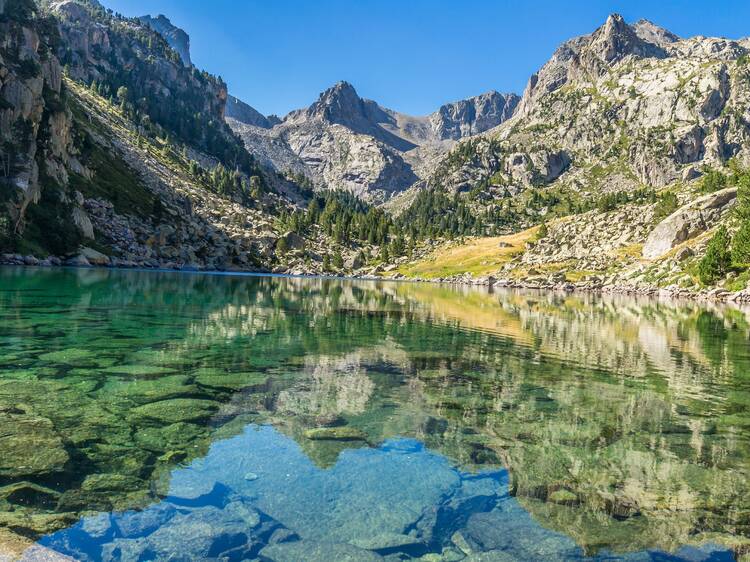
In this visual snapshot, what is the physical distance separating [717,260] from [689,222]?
41149mm

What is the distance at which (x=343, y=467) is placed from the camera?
1112cm

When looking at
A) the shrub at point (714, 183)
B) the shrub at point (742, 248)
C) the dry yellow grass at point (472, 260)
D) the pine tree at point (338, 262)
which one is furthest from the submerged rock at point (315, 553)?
the pine tree at point (338, 262)

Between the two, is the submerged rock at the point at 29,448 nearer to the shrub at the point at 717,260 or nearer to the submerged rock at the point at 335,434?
the submerged rock at the point at 335,434

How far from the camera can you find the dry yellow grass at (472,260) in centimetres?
16825

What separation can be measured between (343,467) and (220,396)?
6.54 meters

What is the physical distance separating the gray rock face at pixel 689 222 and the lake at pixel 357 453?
379 feet

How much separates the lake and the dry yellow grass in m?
142

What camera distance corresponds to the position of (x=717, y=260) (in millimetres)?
89938

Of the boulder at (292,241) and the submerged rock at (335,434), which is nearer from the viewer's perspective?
the submerged rock at (335,434)

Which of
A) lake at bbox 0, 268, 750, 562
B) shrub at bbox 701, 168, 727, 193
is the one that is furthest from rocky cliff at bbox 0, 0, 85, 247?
shrub at bbox 701, 168, 727, 193

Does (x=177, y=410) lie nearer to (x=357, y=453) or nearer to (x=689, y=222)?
(x=357, y=453)

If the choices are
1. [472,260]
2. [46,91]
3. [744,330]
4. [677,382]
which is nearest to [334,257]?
[472,260]

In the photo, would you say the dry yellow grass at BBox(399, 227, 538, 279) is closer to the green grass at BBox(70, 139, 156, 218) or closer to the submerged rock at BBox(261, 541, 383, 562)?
the green grass at BBox(70, 139, 156, 218)

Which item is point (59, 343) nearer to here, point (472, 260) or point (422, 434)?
point (422, 434)
